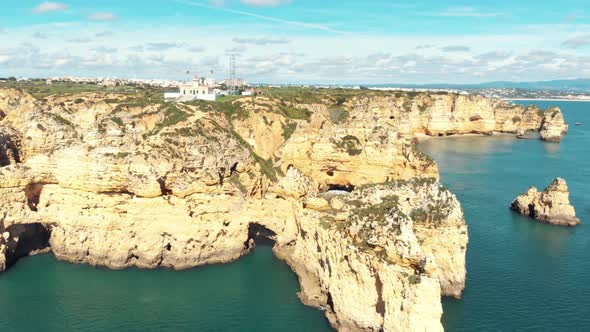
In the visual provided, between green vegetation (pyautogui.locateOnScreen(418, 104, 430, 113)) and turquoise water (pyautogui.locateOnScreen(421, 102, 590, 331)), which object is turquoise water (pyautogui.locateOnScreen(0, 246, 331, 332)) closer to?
turquoise water (pyautogui.locateOnScreen(421, 102, 590, 331))

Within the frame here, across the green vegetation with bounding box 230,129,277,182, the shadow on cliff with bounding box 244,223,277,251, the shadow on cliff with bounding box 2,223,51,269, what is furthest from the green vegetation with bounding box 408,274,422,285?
the shadow on cliff with bounding box 2,223,51,269

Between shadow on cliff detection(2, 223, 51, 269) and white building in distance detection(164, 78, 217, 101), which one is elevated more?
white building in distance detection(164, 78, 217, 101)

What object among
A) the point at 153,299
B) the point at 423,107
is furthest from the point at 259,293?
the point at 423,107

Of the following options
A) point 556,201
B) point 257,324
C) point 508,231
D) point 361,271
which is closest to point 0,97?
point 257,324

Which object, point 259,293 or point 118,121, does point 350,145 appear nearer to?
point 259,293

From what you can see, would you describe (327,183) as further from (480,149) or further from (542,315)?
(480,149)

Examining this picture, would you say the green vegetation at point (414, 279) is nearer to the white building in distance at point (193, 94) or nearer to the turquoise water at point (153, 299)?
A: the turquoise water at point (153, 299)

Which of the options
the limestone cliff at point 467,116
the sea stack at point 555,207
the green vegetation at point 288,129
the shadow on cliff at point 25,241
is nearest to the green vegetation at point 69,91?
the green vegetation at point 288,129
